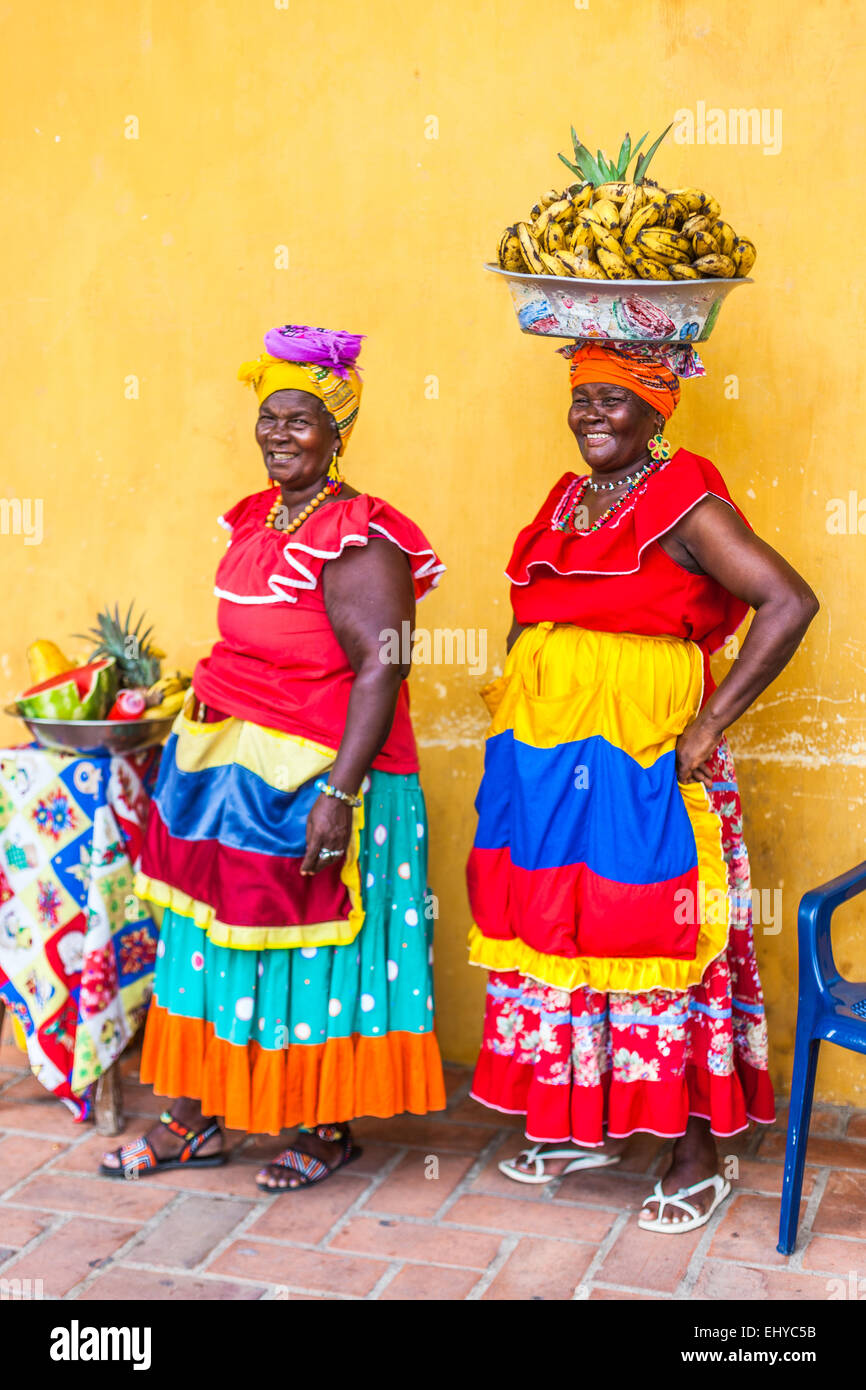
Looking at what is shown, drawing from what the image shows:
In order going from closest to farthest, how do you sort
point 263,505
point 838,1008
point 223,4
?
point 838,1008
point 263,505
point 223,4

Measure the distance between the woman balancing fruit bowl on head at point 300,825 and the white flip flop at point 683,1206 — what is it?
623mm

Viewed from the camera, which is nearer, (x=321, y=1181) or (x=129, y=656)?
(x=321, y=1181)

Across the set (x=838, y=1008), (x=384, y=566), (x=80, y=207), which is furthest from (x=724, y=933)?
(x=80, y=207)

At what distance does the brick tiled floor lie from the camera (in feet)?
11.1

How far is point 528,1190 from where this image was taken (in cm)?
390

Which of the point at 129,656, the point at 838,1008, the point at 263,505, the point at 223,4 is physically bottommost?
the point at 838,1008

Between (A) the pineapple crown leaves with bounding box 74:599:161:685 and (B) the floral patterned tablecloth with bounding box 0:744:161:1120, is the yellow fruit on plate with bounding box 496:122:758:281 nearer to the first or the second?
(A) the pineapple crown leaves with bounding box 74:599:161:685

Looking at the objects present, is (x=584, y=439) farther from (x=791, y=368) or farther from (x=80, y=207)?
(x=80, y=207)

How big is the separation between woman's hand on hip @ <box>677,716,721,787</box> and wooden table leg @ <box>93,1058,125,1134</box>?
1875mm

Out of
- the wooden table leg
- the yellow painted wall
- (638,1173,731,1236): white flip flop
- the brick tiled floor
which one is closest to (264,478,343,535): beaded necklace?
the yellow painted wall

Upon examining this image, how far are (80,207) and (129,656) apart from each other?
1.63 m

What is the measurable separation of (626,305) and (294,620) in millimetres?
1113

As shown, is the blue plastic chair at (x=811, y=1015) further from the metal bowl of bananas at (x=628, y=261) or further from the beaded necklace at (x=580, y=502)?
the metal bowl of bananas at (x=628, y=261)

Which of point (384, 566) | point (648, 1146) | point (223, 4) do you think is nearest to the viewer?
point (384, 566)
